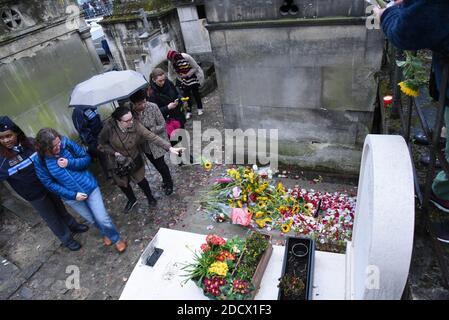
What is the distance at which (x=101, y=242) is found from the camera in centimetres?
539

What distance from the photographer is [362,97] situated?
15.8ft

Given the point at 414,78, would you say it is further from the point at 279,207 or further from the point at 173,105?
the point at 173,105

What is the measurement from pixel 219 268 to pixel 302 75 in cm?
317

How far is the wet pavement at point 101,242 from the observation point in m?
4.77

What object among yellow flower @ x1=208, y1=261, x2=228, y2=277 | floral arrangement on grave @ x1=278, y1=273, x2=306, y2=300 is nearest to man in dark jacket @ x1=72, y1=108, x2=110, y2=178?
yellow flower @ x1=208, y1=261, x2=228, y2=277

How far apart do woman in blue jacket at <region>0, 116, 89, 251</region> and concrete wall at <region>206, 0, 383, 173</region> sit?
315 cm

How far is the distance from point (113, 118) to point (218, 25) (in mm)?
2156

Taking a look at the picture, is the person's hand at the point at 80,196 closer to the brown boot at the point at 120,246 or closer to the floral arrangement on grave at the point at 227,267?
the brown boot at the point at 120,246

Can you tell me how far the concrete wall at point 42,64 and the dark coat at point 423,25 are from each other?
637 cm

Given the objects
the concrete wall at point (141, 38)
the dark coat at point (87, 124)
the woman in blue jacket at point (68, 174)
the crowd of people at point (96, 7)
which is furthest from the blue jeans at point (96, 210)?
the crowd of people at point (96, 7)

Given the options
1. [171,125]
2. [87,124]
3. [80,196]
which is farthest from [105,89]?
[80,196]
